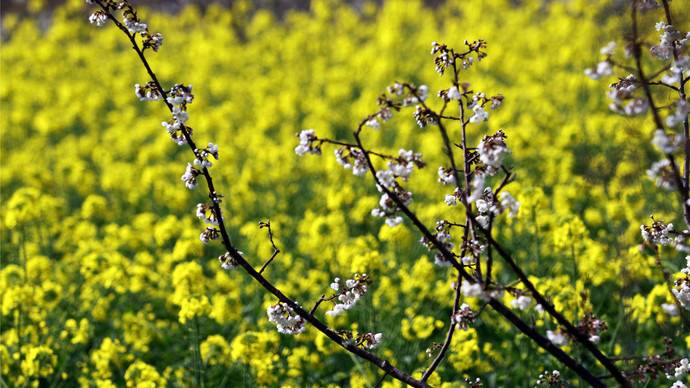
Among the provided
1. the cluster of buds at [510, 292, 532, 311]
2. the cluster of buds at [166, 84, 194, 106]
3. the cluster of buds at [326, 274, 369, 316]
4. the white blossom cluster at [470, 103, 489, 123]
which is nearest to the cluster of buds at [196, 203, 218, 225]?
the cluster of buds at [166, 84, 194, 106]

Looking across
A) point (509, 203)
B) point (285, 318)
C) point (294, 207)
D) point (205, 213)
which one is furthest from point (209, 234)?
point (294, 207)

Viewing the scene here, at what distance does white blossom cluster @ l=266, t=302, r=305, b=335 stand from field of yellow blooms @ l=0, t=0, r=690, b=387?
0.78 meters

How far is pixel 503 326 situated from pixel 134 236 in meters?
3.05

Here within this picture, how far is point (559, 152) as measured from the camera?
7.05 meters

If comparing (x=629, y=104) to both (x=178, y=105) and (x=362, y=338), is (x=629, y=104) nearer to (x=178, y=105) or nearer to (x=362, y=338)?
(x=362, y=338)

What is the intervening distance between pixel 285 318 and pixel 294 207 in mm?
5224

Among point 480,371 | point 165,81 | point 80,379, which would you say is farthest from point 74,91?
point 480,371

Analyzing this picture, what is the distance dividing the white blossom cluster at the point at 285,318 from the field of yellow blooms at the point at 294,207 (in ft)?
2.55

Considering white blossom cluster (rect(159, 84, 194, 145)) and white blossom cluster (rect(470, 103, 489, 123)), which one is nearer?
white blossom cluster (rect(470, 103, 489, 123))

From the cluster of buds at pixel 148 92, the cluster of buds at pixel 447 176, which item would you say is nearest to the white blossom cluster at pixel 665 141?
the cluster of buds at pixel 447 176

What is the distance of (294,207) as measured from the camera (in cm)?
775

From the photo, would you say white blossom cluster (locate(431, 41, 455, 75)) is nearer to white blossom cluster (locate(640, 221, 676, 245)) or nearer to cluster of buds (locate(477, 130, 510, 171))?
cluster of buds (locate(477, 130, 510, 171))

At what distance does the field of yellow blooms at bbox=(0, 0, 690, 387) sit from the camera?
4.43 metres

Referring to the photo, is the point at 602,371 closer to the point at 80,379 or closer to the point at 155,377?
the point at 155,377
